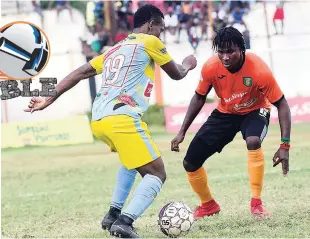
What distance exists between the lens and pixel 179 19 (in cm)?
2778

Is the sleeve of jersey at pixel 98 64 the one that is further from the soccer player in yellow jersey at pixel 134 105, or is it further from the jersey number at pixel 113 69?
the jersey number at pixel 113 69

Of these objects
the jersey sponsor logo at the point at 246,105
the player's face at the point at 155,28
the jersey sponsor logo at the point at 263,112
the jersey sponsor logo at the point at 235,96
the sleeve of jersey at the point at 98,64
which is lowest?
the jersey sponsor logo at the point at 263,112

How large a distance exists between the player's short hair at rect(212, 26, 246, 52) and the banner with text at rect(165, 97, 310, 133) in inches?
595

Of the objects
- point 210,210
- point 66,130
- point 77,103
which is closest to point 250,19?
point 77,103

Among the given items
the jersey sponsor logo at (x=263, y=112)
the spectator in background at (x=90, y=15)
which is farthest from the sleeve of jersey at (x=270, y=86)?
the spectator in background at (x=90, y=15)

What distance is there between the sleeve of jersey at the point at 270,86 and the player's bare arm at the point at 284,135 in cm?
6

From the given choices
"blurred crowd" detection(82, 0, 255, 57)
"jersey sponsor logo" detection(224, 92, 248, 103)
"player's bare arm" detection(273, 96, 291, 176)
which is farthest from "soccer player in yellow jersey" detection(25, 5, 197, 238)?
"blurred crowd" detection(82, 0, 255, 57)

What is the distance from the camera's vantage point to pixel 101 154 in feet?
62.1

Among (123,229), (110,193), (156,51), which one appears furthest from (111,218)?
(110,193)

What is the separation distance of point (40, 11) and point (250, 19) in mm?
7365

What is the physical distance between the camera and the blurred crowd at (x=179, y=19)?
26938 millimetres

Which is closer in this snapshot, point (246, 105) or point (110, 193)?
point (246, 105)

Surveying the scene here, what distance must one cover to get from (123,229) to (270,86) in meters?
2.14
